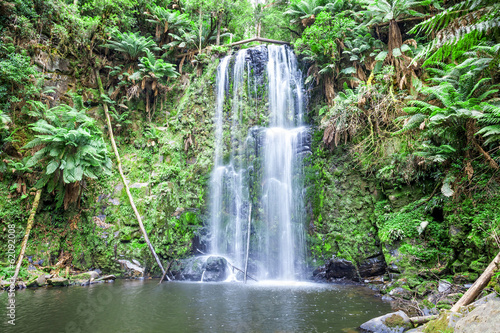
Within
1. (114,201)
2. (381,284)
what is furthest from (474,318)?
(114,201)

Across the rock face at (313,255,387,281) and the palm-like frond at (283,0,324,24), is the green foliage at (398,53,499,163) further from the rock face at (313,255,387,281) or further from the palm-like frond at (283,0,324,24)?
the palm-like frond at (283,0,324,24)

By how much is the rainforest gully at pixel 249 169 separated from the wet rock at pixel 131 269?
0.07 meters

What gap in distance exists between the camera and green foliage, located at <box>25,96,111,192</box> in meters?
8.74

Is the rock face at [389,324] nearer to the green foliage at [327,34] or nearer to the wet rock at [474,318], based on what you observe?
the wet rock at [474,318]

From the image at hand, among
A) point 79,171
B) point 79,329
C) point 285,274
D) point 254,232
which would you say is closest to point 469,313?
point 79,329

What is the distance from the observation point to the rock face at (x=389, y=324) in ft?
13.9

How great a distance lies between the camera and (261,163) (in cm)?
1198

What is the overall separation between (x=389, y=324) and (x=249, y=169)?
335 inches

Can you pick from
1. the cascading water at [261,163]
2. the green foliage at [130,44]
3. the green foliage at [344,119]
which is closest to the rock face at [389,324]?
the cascading water at [261,163]

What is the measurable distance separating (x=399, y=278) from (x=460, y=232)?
188cm

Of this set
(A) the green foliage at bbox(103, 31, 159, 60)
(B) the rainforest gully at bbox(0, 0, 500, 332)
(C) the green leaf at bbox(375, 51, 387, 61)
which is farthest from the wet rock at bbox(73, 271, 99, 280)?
(C) the green leaf at bbox(375, 51, 387, 61)

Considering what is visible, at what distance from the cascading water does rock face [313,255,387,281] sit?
Result: 3.06ft

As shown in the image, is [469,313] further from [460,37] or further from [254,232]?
[254,232]

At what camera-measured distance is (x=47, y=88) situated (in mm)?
11219
